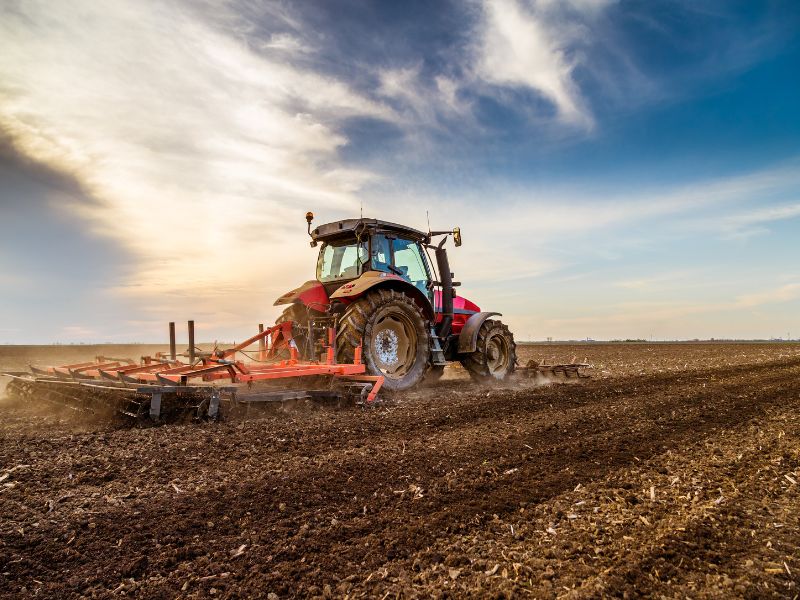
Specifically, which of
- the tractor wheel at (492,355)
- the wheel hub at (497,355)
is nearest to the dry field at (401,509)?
the tractor wheel at (492,355)

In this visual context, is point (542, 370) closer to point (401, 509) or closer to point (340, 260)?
point (340, 260)

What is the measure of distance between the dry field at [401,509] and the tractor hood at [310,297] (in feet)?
8.50

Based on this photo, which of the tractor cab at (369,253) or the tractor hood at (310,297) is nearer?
the tractor hood at (310,297)

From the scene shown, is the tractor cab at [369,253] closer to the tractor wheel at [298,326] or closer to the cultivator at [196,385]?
the tractor wheel at [298,326]

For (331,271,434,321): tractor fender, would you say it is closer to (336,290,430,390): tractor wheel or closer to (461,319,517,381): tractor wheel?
(336,290,430,390): tractor wheel

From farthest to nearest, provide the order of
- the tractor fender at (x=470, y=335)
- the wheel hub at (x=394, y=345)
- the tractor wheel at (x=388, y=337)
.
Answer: the tractor fender at (x=470, y=335), the wheel hub at (x=394, y=345), the tractor wheel at (x=388, y=337)

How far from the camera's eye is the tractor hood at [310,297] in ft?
27.0

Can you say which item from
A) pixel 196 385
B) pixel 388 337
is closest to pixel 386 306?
pixel 388 337

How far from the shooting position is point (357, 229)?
336 inches

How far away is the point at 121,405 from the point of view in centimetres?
577

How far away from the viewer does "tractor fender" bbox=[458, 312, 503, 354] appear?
32.2ft

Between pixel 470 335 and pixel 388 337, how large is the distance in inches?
88.0

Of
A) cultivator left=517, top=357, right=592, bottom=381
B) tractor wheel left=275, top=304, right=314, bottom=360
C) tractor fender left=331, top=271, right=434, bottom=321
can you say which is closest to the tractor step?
tractor fender left=331, top=271, right=434, bottom=321

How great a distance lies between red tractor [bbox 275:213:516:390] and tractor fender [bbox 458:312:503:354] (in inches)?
0.7
